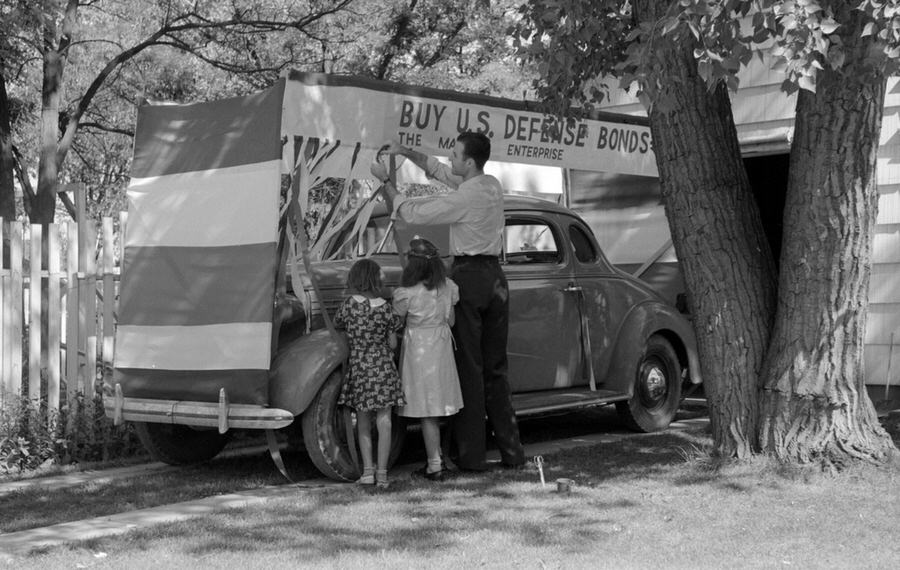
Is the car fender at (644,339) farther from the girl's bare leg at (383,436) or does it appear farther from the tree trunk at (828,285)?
the girl's bare leg at (383,436)

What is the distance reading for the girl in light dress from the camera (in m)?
7.42

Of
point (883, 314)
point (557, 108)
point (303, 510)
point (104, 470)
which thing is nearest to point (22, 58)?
point (104, 470)

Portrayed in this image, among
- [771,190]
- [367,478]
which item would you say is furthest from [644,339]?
[771,190]

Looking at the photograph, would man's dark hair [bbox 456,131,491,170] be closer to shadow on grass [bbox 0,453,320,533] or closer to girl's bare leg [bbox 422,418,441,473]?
girl's bare leg [bbox 422,418,441,473]

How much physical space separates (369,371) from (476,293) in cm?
93

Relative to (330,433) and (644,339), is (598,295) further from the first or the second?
(330,433)

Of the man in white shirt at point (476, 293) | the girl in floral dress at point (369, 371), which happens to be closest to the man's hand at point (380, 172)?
the man in white shirt at point (476, 293)

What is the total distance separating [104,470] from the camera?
8445 mm

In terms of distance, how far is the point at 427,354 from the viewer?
24.5 ft

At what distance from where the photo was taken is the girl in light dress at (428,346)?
7422 mm

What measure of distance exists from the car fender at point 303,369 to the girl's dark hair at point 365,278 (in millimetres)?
359

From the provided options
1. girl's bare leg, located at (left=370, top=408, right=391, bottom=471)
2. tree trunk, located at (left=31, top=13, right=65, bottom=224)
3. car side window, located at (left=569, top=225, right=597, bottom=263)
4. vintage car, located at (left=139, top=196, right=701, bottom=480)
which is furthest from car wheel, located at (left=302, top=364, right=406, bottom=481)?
tree trunk, located at (left=31, top=13, right=65, bottom=224)

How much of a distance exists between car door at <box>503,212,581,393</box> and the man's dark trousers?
2.98 feet

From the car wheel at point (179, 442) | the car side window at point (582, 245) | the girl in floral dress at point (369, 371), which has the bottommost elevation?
the car wheel at point (179, 442)
